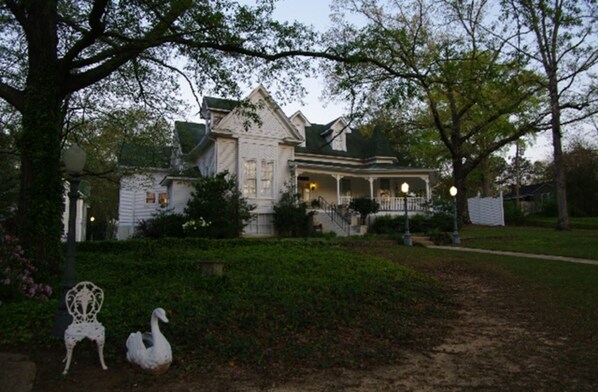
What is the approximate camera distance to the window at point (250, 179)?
21.9 metres

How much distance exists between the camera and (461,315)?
23.7 ft

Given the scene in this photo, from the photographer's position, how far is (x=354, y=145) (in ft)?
94.0

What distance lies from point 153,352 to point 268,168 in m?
18.3

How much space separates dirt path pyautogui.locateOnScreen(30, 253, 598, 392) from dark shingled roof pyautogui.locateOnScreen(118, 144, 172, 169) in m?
11.1

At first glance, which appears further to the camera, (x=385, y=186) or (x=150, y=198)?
(x=385, y=186)

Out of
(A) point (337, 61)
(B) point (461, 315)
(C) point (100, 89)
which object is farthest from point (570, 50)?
(C) point (100, 89)

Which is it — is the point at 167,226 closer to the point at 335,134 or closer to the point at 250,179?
the point at 250,179

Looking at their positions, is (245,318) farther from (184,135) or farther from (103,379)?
(184,135)

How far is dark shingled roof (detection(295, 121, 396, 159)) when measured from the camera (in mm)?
26625

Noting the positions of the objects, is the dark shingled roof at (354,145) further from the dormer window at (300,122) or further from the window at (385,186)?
the window at (385,186)

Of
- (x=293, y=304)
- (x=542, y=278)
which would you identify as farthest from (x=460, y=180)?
(x=293, y=304)

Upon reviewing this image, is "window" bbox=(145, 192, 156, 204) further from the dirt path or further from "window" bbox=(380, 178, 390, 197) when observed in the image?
the dirt path

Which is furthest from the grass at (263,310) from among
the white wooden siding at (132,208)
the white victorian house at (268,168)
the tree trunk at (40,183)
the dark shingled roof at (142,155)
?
the white wooden siding at (132,208)

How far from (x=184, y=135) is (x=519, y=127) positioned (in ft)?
62.2
